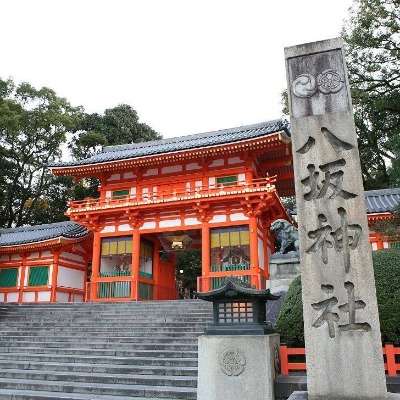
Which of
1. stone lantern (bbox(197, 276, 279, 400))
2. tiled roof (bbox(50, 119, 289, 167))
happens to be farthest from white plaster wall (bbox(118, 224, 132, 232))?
stone lantern (bbox(197, 276, 279, 400))

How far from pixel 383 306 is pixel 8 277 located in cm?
1893

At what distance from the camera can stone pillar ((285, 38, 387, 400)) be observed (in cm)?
405

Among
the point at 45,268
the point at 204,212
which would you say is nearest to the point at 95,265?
the point at 45,268

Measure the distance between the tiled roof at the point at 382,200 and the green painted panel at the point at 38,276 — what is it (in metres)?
15.3

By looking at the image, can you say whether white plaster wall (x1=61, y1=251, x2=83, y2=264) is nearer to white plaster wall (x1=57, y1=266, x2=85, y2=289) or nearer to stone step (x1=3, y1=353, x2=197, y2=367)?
white plaster wall (x1=57, y1=266, x2=85, y2=289)

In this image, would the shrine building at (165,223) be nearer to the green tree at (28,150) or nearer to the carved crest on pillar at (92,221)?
the carved crest on pillar at (92,221)

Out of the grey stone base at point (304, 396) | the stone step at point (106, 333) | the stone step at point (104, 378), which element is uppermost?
the stone step at point (106, 333)

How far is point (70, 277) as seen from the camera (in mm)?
20031

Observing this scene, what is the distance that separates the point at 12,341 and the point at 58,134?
84.2 feet

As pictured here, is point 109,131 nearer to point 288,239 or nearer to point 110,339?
point 288,239

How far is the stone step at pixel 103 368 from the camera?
285 inches

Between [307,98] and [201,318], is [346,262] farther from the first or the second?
[201,318]

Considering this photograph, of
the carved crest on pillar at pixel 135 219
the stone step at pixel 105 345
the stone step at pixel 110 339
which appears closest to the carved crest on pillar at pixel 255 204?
the carved crest on pillar at pixel 135 219

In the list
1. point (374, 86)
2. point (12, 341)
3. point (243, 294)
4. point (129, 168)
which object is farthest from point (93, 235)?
point (374, 86)
